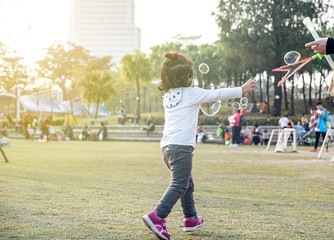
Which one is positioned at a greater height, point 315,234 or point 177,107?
point 177,107

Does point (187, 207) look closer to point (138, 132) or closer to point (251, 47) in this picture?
point (138, 132)

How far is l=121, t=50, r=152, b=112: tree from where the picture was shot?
50.5m

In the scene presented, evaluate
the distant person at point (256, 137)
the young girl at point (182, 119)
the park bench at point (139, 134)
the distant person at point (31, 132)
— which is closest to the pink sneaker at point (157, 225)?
the young girl at point (182, 119)

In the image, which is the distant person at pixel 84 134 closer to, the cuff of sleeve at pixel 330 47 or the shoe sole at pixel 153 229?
the cuff of sleeve at pixel 330 47

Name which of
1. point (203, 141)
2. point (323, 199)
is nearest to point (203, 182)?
point (323, 199)

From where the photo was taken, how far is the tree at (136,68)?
50.5 metres

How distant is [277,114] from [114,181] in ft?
109

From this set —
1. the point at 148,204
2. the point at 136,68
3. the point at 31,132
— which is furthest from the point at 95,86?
the point at 148,204

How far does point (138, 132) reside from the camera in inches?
1281

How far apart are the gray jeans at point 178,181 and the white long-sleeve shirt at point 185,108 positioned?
0.26 ft

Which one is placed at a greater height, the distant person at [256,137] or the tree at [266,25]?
the tree at [266,25]

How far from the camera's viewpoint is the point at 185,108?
4.16 metres

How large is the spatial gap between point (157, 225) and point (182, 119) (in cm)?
101

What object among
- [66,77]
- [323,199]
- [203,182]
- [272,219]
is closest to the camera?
[272,219]
